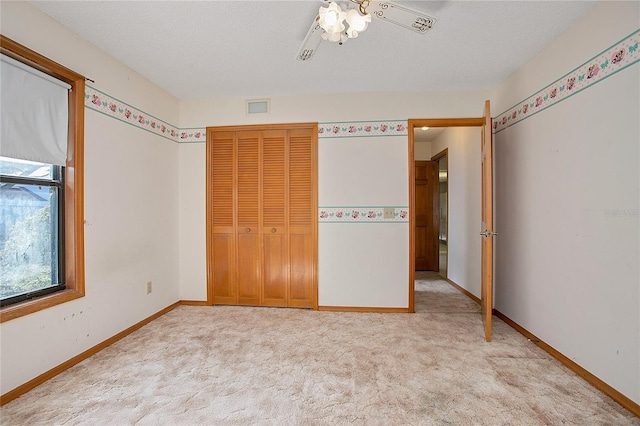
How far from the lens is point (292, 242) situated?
10.7ft

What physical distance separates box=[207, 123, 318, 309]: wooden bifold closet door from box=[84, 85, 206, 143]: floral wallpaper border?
25 cm

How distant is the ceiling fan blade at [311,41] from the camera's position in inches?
67.2

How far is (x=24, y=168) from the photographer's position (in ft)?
6.05

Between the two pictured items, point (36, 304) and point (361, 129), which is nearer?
point (36, 304)

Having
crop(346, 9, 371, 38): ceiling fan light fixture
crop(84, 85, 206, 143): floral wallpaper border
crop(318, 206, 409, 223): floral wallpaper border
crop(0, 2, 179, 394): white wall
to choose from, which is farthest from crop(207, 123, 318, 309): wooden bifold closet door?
crop(346, 9, 371, 38): ceiling fan light fixture

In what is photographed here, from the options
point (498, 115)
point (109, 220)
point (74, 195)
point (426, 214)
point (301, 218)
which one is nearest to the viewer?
point (74, 195)

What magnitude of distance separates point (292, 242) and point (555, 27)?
287 cm

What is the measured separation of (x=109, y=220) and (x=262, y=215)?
1.42 meters

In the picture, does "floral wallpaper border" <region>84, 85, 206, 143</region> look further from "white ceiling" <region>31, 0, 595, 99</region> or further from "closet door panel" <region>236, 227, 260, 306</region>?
"closet door panel" <region>236, 227, 260, 306</region>

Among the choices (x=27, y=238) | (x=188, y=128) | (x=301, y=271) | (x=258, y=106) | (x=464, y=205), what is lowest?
(x=301, y=271)

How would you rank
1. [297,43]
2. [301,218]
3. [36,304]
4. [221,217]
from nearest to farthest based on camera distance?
[36,304] < [297,43] < [301,218] < [221,217]

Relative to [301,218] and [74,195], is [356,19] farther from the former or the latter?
[74,195]

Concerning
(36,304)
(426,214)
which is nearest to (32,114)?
(36,304)

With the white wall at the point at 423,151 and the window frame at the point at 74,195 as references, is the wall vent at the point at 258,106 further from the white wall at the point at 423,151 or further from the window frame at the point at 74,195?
the white wall at the point at 423,151
